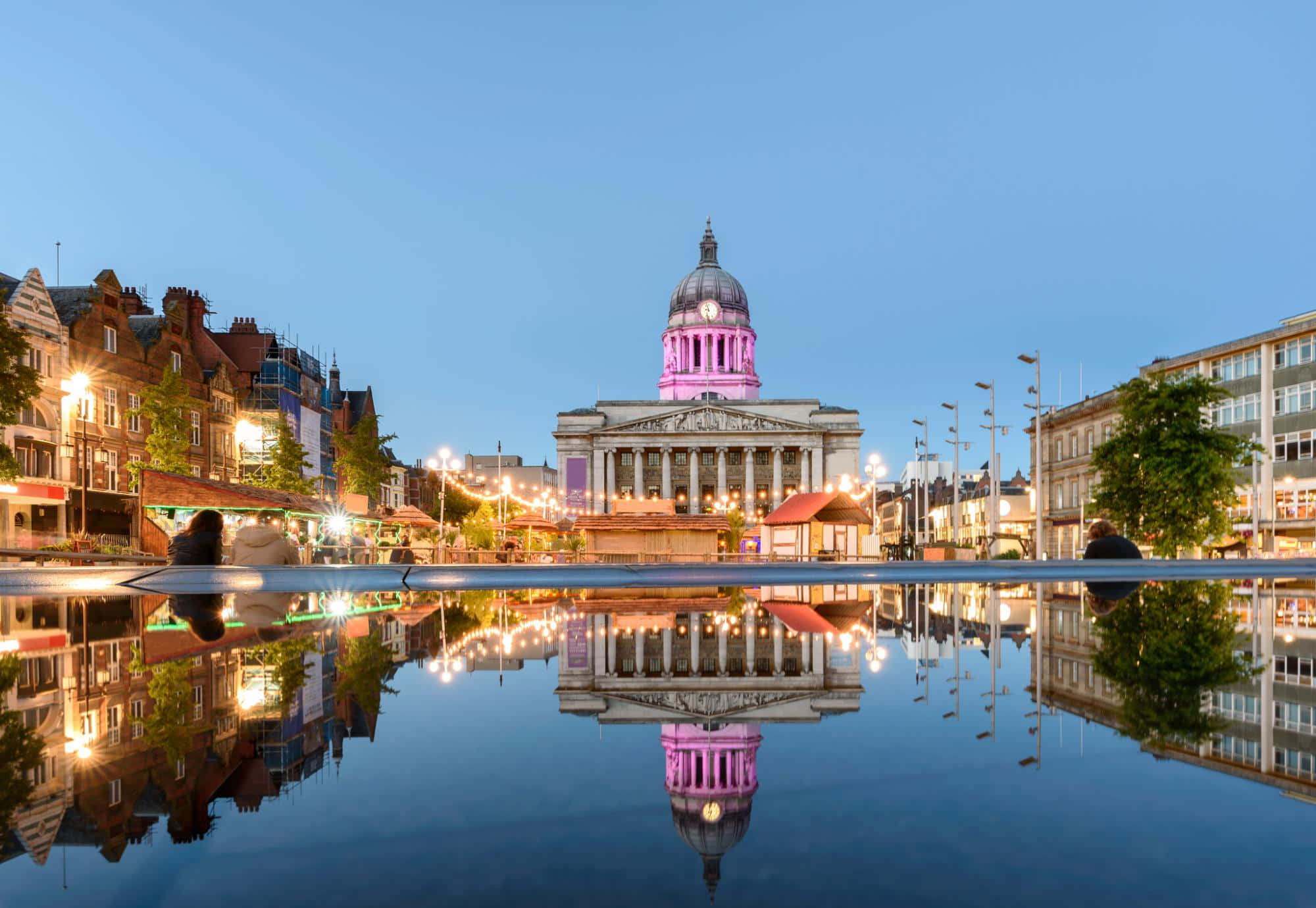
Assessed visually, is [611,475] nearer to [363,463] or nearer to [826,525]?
[363,463]

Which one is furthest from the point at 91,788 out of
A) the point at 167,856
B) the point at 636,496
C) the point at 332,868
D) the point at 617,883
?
the point at 636,496

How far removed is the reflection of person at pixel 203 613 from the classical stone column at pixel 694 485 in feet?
305

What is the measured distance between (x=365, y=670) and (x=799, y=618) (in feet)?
12.3

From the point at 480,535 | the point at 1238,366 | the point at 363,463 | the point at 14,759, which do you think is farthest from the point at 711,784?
the point at 1238,366

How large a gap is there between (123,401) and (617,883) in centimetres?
4837

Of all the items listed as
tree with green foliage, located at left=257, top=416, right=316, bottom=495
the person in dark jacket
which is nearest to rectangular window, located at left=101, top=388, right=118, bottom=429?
tree with green foliage, located at left=257, top=416, right=316, bottom=495

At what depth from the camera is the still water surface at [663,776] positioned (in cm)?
158

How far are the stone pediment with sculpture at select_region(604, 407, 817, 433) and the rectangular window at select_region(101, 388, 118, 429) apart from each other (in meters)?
62.0

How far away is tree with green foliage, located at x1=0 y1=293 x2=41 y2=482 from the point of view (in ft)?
81.2

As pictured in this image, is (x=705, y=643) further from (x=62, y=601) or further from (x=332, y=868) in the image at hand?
(x=62, y=601)

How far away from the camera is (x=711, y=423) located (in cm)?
10206

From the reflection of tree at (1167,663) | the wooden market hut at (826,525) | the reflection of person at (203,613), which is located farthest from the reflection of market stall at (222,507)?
the wooden market hut at (826,525)

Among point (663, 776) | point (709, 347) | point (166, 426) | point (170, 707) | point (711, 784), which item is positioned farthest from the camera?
point (709, 347)

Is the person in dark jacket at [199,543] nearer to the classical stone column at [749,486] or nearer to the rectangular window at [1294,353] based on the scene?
the rectangular window at [1294,353]
